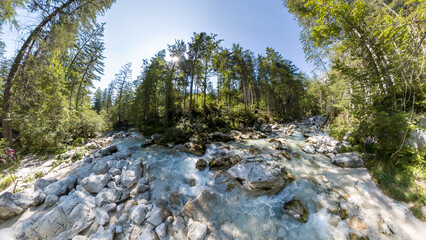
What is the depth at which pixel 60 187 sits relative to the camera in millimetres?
4660

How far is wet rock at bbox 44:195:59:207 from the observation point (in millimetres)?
4082

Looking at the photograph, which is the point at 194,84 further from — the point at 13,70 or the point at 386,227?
the point at 386,227

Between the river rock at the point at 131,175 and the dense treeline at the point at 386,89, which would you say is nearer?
the dense treeline at the point at 386,89

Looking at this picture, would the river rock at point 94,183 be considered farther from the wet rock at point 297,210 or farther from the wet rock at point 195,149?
the wet rock at point 297,210

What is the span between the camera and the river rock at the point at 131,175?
17.2 feet

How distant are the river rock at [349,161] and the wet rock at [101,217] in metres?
9.74

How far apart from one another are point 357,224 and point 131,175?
7913mm

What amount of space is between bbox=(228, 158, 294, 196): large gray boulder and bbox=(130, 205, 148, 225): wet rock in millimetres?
3565

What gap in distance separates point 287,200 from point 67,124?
568 inches

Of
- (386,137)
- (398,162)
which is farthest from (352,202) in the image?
(386,137)

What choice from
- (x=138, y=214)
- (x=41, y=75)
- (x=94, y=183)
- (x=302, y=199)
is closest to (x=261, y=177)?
(x=302, y=199)

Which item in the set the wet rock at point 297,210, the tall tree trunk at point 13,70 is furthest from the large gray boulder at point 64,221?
the tall tree trunk at point 13,70

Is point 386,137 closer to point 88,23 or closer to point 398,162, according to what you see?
point 398,162

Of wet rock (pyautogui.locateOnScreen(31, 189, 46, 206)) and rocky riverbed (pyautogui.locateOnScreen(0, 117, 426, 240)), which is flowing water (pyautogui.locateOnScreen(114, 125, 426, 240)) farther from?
wet rock (pyautogui.locateOnScreen(31, 189, 46, 206))
